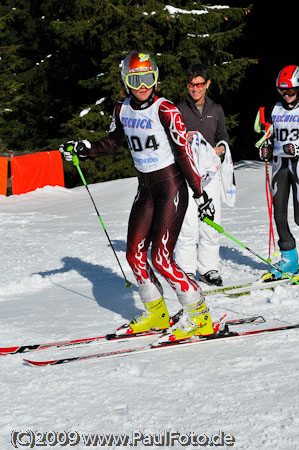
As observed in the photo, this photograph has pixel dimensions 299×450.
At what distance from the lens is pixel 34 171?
61.2ft

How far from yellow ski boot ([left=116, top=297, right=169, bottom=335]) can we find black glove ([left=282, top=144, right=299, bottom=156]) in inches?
94.6

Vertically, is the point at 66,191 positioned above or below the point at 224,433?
below

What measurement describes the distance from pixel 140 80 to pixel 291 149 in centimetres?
247

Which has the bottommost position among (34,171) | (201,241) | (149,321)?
(34,171)

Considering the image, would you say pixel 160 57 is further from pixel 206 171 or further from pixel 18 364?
pixel 18 364

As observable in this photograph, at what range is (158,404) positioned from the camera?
3426mm

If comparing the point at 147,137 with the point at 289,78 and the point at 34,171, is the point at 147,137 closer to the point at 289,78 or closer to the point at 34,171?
the point at 289,78

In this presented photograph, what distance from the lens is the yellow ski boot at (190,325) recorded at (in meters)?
4.46

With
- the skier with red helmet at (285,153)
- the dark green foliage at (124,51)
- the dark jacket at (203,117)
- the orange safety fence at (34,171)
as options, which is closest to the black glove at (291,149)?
the skier with red helmet at (285,153)

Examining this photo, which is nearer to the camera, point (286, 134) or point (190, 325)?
point (190, 325)

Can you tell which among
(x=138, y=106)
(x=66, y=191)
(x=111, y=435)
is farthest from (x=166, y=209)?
(x=66, y=191)

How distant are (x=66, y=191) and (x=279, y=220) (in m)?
12.2

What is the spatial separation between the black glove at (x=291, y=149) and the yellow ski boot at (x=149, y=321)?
2.40m

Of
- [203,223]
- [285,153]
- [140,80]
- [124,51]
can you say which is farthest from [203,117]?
[124,51]
